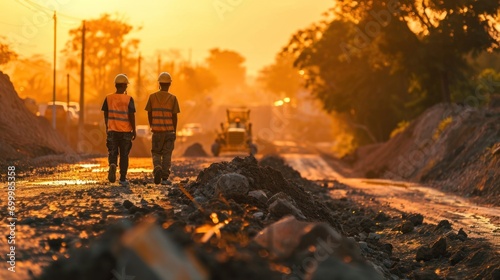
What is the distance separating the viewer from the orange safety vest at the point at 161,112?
763 inches

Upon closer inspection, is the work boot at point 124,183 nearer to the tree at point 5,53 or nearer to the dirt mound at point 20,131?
the dirt mound at point 20,131

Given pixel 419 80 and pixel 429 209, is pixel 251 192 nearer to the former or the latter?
pixel 429 209

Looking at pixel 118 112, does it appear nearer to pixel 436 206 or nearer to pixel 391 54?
pixel 436 206

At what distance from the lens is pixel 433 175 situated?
3997 centimetres

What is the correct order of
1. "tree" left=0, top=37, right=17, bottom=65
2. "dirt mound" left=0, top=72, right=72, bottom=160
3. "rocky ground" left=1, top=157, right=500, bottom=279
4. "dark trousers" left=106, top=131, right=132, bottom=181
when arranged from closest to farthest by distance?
"rocky ground" left=1, top=157, right=500, bottom=279
"dark trousers" left=106, top=131, right=132, bottom=181
"dirt mound" left=0, top=72, right=72, bottom=160
"tree" left=0, top=37, right=17, bottom=65

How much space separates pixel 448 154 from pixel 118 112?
24.6 meters

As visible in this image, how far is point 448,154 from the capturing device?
41.0 metres

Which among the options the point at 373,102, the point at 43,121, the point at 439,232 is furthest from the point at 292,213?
the point at 373,102

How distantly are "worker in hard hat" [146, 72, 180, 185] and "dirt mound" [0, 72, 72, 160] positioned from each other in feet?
54.4

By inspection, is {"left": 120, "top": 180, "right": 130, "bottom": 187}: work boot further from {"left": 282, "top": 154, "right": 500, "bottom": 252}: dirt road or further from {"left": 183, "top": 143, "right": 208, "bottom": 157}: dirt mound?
{"left": 183, "top": 143, "right": 208, "bottom": 157}: dirt mound

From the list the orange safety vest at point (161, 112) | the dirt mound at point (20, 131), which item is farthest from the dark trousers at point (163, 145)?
the dirt mound at point (20, 131)

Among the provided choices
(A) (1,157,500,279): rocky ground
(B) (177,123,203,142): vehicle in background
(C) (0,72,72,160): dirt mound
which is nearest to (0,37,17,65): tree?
A: (C) (0,72,72,160): dirt mound

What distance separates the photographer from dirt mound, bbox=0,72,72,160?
39094 mm

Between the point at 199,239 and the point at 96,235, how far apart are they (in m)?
2.14
